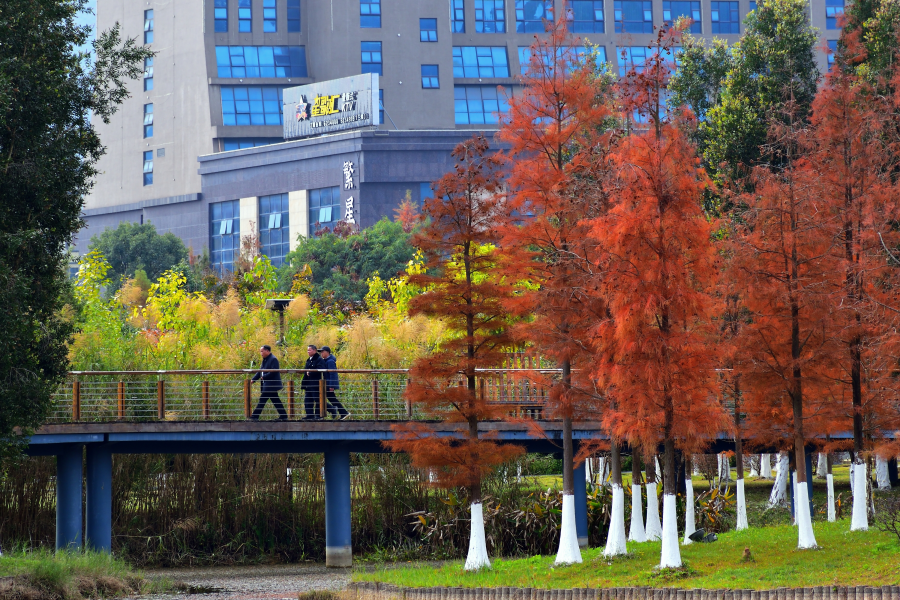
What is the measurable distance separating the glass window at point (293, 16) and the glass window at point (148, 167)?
17270 millimetres

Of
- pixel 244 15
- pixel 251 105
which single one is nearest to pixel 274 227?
pixel 251 105

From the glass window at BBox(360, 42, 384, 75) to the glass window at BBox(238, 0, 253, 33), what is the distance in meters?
10.5

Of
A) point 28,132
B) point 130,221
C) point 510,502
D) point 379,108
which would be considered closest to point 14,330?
point 28,132

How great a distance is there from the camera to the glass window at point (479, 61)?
94562 millimetres

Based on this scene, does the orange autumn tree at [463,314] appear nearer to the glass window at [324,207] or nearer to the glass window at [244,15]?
the glass window at [324,207]

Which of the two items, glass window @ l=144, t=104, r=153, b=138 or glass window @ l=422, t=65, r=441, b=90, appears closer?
glass window @ l=422, t=65, r=441, b=90

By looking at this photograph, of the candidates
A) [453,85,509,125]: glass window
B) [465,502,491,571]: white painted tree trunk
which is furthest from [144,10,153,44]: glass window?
[465,502,491,571]: white painted tree trunk

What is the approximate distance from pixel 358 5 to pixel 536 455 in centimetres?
6239

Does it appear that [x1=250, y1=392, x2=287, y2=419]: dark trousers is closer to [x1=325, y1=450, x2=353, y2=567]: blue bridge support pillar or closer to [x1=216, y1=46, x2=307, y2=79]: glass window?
[x1=325, y1=450, x2=353, y2=567]: blue bridge support pillar

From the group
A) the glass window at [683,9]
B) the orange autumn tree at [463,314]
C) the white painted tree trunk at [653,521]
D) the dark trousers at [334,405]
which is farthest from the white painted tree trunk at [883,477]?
the glass window at [683,9]

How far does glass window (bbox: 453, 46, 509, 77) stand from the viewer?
9456cm

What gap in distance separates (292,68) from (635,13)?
29.8 metres

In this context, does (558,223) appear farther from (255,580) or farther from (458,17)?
(458,17)

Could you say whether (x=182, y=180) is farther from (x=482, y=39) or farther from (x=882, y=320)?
(x=882, y=320)
